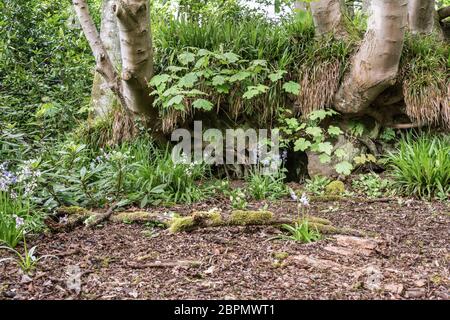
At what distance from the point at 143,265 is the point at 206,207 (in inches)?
65.5

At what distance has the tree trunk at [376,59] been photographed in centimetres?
370

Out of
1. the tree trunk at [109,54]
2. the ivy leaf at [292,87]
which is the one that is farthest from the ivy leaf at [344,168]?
the tree trunk at [109,54]

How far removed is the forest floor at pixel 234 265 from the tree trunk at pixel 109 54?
2.69 meters

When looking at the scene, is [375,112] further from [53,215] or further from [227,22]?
[53,215]

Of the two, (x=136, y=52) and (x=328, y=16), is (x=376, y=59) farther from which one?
(x=136, y=52)

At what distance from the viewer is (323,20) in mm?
4520

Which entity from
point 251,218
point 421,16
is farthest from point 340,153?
point 251,218

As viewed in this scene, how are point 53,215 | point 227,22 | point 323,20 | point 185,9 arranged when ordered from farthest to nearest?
point 185,9 < point 227,22 < point 323,20 < point 53,215

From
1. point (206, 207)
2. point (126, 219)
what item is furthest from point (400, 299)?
point (206, 207)

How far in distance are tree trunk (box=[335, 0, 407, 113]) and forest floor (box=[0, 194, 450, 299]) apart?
5.49 feet

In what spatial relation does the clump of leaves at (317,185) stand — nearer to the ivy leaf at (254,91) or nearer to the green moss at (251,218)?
the ivy leaf at (254,91)

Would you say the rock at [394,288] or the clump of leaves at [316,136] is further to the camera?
the clump of leaves at [316,136]

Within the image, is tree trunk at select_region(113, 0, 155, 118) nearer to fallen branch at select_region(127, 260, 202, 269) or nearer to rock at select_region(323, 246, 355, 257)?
fallen branch at select_region(127, 260, 202, 269)

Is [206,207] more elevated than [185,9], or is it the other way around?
[185,9]
